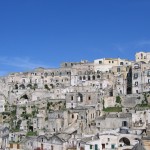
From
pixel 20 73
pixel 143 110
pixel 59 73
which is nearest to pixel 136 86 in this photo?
pixel 143 110

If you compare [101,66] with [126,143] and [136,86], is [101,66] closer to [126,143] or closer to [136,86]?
[136,86]

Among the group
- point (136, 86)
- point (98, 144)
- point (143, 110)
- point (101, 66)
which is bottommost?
point (98, 144)

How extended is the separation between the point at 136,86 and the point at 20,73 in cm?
3217

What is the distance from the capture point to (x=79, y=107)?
71312mm

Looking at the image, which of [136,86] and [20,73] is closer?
[136,86]

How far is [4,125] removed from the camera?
74875 millimetres

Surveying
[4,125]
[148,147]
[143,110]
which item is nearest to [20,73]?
[4,125]

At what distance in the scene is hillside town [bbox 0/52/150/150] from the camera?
57.9 m

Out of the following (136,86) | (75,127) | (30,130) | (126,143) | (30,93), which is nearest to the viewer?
(126,143)

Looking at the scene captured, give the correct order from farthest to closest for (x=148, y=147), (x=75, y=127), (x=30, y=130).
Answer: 1. (x=30, y=130)
2. (x=75, y=127)
3. (x=148, y=147)

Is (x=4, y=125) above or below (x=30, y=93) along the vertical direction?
below

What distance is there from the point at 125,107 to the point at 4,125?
70.9ft

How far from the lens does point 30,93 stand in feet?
290

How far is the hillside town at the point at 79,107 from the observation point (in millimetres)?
57938
